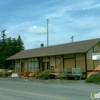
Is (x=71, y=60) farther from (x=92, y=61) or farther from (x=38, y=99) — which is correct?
(x=38, y=99)

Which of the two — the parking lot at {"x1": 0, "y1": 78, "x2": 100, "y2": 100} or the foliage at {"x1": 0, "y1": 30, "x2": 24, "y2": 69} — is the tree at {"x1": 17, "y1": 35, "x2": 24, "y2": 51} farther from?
the parking lot at {"x1": 0, "y1": 78, "x2": 100, "y2": 100}

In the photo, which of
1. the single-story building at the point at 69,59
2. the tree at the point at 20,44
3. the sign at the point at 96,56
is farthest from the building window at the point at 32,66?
the tree at the point at 20,44

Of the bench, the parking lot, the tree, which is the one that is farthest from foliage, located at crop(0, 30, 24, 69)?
the parking lot

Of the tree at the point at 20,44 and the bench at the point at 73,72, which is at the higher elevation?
the tree at the point at 20,44

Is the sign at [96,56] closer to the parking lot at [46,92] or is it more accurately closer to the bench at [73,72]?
the bench at [73,72]

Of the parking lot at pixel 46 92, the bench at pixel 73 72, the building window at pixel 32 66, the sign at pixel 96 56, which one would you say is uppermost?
the sign at pixel 96 56

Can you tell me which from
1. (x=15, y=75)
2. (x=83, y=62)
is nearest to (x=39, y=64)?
(x=15, y=75)

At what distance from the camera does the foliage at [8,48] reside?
6075 cm

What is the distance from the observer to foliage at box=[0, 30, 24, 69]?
60750 millimetres

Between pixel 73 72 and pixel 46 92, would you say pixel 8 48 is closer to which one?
pixel 73 72

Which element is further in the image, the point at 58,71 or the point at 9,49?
the point at 9,49

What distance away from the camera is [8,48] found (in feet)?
211

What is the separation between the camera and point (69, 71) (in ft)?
98.2

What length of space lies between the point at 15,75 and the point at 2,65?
81.0 feet
